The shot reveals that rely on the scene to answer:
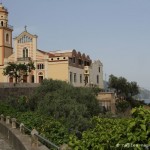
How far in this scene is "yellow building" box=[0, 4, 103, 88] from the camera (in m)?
62.8

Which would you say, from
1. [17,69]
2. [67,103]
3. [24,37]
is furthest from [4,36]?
[67,103]

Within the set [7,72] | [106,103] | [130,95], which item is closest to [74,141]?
[106,103]

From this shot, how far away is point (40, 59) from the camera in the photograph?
63812 millimetres

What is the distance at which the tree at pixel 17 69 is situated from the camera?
193 ft

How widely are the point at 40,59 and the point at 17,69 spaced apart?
654cm

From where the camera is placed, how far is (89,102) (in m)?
34.1

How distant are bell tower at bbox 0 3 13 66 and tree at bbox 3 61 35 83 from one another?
6.03 metres

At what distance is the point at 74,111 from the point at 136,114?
21880 millimetres

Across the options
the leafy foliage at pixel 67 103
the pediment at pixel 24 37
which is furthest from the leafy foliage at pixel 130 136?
the pediment at pixel 24 37

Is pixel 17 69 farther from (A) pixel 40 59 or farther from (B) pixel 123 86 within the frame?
(B) pixel 123 86

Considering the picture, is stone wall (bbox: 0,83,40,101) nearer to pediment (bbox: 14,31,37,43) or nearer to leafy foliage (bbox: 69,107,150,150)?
pediment (bbox: 14,31,37,43)

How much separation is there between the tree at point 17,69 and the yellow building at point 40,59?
9.53 ft

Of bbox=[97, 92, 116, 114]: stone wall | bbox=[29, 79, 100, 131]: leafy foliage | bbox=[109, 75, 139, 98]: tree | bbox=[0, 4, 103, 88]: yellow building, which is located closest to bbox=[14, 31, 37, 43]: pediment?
bbox=[0, 4, 103, 88]: yellow building

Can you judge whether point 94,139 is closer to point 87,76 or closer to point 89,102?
point 89,102
